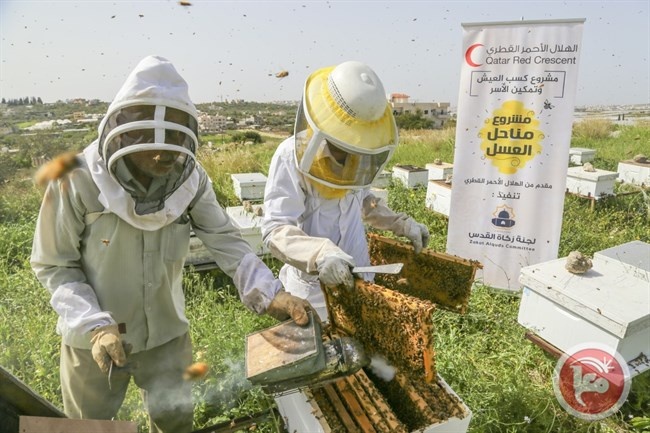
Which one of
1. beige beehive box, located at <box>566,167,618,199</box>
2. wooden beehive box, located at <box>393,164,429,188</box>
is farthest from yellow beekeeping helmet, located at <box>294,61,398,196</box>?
beige beehive box, located at <box>566,167,618,199</box>

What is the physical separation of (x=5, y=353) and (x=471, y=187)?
17.0ft

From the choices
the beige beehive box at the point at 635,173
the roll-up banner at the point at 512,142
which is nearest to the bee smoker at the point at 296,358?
the roll-up banner at the point at 512,142

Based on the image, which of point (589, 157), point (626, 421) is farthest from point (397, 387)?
point (589, 157)

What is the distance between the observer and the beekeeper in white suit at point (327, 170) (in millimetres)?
2307

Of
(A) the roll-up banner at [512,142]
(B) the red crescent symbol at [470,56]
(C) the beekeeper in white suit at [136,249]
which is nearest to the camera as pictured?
(C) the beekeeper in white suit at [136,249]

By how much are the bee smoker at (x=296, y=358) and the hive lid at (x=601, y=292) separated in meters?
2.21

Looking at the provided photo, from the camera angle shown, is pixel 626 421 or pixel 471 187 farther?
pixel 471 187

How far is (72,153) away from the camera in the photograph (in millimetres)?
2080

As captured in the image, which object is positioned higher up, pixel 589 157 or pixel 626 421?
pixel 589 157

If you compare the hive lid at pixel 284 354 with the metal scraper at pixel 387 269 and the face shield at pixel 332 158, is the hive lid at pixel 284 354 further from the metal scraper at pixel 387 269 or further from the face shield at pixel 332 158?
the face shield at pixel 332 158

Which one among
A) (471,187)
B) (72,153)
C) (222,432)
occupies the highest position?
(72,153)

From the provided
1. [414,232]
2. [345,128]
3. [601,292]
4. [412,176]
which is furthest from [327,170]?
[412,176]

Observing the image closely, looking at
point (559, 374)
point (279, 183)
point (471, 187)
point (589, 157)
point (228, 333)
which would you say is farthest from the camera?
point (589, 157)

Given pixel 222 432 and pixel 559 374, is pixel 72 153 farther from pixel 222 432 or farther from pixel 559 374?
pixel 559 374
